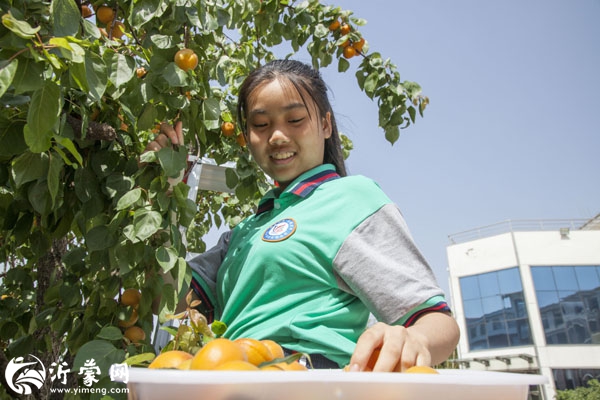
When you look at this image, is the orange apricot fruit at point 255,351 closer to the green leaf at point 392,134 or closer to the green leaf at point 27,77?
the green leaf at point 27,77

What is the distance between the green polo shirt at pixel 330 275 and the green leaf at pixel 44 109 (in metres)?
0.36

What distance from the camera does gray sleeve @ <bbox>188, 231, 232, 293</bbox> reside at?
0.92m

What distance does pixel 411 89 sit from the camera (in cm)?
187

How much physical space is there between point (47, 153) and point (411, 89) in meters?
1.46

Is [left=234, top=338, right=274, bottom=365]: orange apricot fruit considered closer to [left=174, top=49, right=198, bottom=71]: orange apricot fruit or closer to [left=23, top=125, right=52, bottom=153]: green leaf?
[left=23, top=125, right=52, bottom=153]: green leaf

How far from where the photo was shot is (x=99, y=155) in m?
0.97

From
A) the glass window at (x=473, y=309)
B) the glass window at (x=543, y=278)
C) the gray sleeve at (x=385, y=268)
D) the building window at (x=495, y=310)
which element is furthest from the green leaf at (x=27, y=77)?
the glass window at (x=473, y=309)

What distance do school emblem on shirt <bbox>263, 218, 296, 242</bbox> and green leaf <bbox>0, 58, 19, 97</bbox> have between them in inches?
16.3

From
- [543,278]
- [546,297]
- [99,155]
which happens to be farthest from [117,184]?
[543,278]

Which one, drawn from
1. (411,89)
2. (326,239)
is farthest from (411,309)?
(411,89)

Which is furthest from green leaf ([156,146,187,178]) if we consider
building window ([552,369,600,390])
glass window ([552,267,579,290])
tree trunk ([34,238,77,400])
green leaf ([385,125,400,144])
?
glass window ([552,267,579,290])

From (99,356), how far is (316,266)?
0.41 m

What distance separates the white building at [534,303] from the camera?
15.4m

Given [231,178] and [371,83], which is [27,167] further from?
[371,83]
